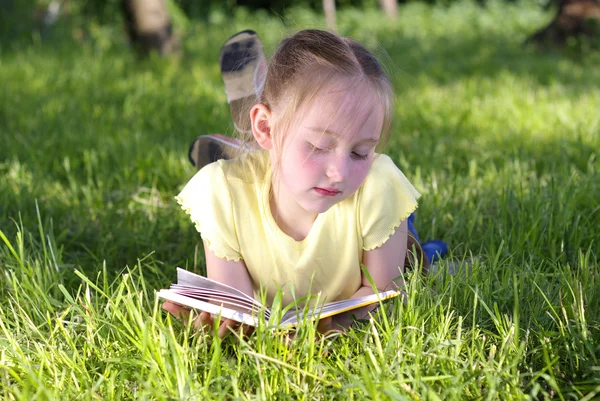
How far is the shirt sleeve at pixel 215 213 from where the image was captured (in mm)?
2143

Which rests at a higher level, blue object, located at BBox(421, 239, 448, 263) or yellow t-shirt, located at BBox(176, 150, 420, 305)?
yellow t-shirt, located at BBox(176, 150, 420, 305)

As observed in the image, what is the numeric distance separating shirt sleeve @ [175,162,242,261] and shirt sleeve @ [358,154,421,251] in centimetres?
39

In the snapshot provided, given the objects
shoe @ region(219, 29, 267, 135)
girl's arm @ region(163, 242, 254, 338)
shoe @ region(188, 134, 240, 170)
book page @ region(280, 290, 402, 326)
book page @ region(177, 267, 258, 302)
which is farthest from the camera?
shoe @ region(188, 134, 240, 170)

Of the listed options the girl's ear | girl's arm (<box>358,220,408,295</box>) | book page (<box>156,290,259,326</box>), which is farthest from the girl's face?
book page (<box>156,290,259,326</box>)

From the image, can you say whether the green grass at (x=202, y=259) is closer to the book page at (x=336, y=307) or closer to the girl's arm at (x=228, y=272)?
the book page at (x=336, y=307)

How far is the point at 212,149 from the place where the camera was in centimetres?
258

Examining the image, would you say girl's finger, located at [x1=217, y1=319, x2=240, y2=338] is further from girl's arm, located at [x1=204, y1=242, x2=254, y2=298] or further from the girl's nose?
the girl's nose

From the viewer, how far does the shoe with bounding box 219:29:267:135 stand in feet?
7.81

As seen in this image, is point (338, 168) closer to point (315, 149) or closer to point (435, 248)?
point (315, 149)

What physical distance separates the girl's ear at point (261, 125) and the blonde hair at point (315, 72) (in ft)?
0.09

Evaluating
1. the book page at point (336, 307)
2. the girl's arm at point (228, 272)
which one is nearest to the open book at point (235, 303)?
the book page at point (336, 307)

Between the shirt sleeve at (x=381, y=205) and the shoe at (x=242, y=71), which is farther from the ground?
the shoe at (x=242, y=71)

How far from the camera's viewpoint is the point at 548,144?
393cm

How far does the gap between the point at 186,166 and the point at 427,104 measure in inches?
86.8
